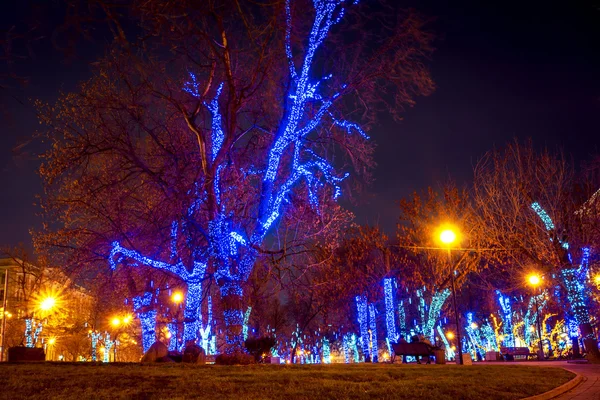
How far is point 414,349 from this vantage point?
23531mm

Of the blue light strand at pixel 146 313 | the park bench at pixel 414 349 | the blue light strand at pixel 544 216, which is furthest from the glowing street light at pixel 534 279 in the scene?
the blue light strand at pixel 146 313

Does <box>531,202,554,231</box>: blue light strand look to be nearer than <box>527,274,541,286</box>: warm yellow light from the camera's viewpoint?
Yes

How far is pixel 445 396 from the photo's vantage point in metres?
9.28

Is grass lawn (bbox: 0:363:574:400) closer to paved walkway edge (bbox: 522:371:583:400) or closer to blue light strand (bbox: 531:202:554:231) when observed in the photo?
paved walkway edge (bbox: 522:371:583:400)

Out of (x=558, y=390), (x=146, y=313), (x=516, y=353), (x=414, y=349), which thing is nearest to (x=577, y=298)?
(x=516, y=353)

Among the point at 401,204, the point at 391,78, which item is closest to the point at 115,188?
the point at 391,78

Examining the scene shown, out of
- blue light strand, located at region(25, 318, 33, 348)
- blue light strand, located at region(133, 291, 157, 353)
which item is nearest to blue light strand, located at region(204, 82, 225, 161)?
blue light strand, located at region(133, 291, 157, 353)

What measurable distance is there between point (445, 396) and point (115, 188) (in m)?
16.7

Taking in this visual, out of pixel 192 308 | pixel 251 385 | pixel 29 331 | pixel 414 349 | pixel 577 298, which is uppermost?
pixel 29 331

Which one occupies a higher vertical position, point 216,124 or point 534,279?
point 216,124

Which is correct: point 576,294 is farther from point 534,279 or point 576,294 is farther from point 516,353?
point 516,353

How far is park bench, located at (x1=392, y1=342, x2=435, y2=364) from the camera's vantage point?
23.0 meters

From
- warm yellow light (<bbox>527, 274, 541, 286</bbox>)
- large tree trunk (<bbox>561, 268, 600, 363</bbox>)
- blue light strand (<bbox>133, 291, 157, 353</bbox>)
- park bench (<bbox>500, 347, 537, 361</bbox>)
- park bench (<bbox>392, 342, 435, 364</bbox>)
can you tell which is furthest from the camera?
park bench (<bbox>500, 347, 537, 361</bbox>)

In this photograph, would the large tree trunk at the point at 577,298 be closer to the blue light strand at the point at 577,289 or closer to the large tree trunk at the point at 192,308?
the blue light strand at the point at 577,289
